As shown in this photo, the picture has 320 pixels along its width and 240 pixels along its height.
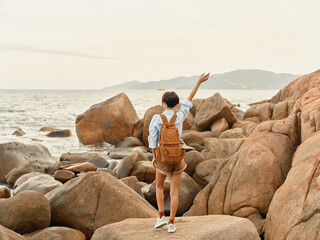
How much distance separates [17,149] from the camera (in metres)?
14.7

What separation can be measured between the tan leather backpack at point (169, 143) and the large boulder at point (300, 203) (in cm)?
251

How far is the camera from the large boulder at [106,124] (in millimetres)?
21203

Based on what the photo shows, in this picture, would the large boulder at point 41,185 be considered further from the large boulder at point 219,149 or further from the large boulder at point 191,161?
the large boulder at point 219,149

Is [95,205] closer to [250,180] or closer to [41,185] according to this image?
[41,185]

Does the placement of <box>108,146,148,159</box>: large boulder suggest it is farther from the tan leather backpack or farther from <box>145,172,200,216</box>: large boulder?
the tan leather backpack

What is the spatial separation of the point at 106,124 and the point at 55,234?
1485 centimetres

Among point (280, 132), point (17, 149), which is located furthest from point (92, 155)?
point (280, 132)

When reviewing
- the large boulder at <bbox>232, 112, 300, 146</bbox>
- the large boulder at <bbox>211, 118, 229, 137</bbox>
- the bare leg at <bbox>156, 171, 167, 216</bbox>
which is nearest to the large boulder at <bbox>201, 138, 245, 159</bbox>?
the large boulder at <bbox>232, 112, 300, 146</bbox>

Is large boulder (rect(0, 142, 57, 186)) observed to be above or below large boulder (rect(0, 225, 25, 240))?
below

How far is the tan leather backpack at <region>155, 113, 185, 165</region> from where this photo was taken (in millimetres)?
4992

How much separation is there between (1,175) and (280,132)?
35.3 feet

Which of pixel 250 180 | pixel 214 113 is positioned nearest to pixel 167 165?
pixel 250 180

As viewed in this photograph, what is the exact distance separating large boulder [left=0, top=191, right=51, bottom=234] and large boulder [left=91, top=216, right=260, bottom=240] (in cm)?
218

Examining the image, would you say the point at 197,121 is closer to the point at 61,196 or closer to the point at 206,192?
the point at 206,192
